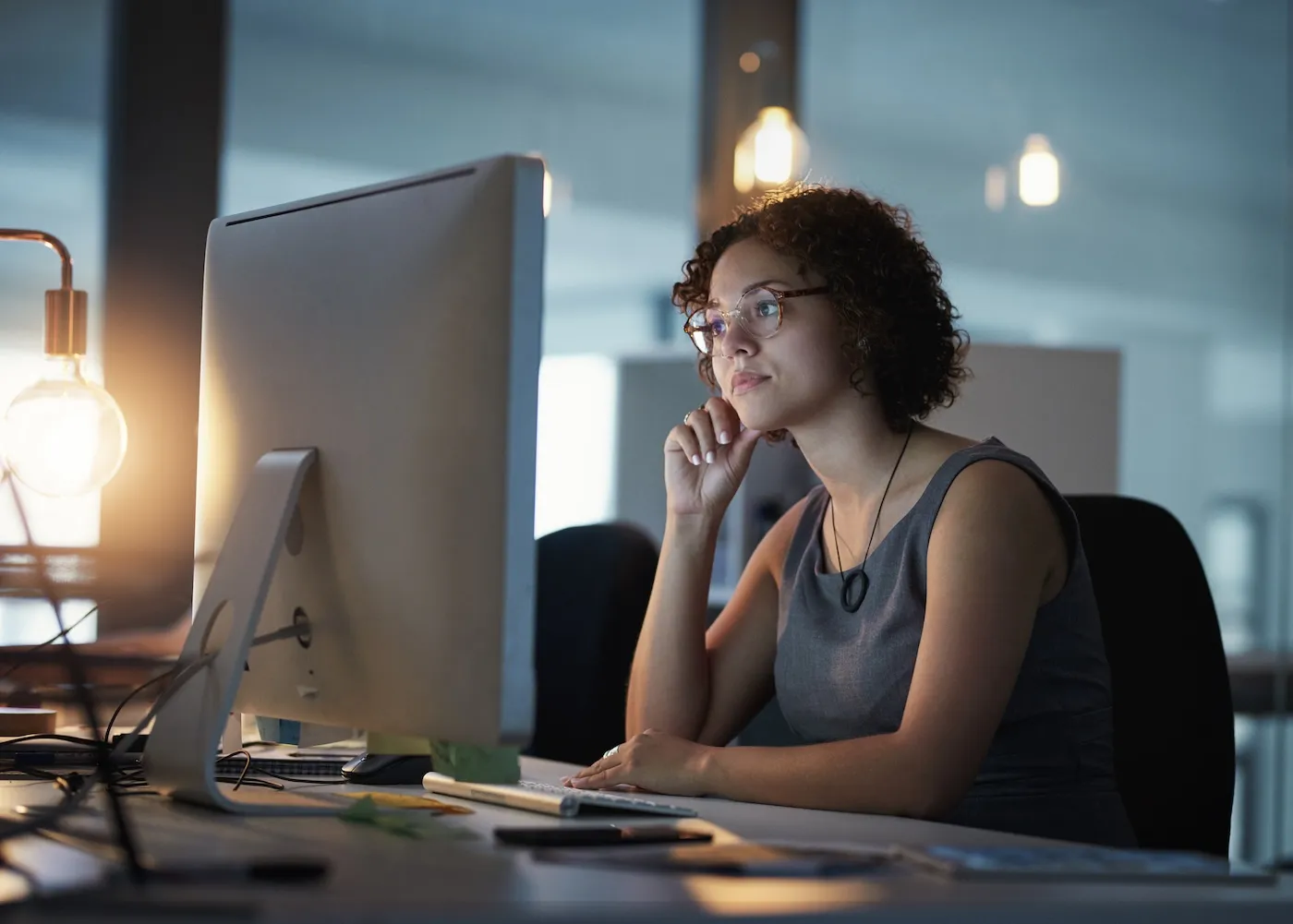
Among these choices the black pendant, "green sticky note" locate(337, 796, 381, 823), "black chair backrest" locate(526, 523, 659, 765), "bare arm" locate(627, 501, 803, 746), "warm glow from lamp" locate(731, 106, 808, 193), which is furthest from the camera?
"warm glow from lamp" locate(731, 106, 808, 193)

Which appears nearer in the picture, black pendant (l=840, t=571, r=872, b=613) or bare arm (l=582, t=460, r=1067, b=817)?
bare arm (l=582, t=460, r=1067, b=817)

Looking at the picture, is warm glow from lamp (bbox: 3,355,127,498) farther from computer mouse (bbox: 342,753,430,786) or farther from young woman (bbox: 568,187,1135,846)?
young woman (bbox: 568,187,1135,846)

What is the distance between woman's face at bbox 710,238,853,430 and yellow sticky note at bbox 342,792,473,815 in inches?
28.2

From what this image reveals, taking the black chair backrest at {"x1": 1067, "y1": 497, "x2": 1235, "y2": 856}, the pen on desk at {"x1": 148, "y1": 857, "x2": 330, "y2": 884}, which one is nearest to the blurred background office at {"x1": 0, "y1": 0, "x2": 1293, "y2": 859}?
the black chair backrest at {"x1": 1067, "y1": 497, "x2": 1235, "y2": 856}

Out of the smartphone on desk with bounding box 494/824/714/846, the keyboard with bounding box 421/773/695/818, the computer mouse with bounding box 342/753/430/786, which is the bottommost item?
the computer mouse with bounding box 342/753/430/786

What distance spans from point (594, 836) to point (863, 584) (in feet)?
2.43

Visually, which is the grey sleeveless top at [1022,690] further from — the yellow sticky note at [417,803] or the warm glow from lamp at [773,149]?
→ the warm glow from lamp at [773,149]

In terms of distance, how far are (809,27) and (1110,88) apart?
103 cm

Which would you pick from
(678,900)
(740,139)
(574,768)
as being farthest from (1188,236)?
(678,900)

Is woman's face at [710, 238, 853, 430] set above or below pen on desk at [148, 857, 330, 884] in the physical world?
above

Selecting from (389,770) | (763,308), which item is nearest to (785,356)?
(763,308)

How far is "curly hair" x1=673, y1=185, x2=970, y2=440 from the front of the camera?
6.07 ft

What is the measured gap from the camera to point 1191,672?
1786 millimetres

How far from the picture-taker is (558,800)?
1253 millimetres
